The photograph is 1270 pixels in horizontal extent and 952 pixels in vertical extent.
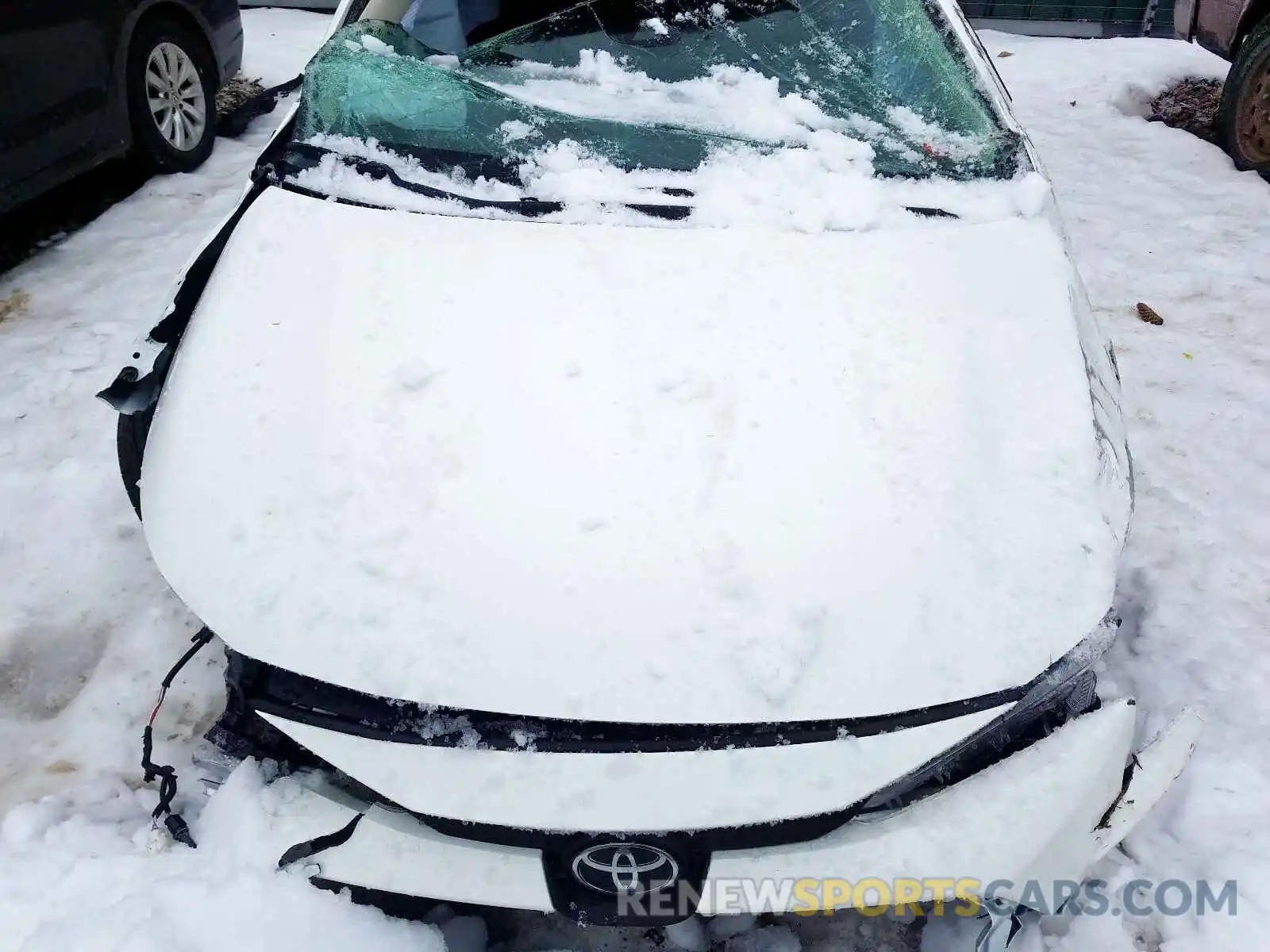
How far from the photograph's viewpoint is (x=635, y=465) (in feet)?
4.74

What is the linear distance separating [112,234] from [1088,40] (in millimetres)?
6890

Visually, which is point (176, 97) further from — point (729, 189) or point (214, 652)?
point (729, 189)

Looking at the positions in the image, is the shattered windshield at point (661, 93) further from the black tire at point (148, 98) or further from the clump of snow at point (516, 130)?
the black tire at point (148, 98)

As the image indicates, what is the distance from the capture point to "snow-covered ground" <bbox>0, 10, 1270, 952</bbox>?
4.86ft

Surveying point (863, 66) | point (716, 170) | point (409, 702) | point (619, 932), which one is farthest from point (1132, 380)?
point (409, 702)

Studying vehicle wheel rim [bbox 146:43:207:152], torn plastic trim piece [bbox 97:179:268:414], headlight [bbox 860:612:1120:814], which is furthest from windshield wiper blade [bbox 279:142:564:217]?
vehicle wheel rim [bbox 146:43:207:152]

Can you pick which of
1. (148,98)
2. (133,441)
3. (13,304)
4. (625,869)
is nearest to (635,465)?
(625,869)

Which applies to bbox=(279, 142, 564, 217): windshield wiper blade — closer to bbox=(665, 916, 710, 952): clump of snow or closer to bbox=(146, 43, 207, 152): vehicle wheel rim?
bbox=(665, 916, 710, 952): clump of snow

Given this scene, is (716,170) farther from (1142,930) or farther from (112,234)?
(112,234)

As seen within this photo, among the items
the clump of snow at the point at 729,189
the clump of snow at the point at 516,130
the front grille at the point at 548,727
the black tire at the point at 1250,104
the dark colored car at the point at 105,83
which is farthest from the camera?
the black tire at the point at 1250,104

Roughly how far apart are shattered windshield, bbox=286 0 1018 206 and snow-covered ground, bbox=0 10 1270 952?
733 millimetres

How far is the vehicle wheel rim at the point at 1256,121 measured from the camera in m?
4.25

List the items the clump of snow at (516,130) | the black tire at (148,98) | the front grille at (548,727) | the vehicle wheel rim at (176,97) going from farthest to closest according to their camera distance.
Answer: the vehicle wheel rim at (176,97) < the black tire at (148,98) < the clump of snow at (516,130) < the front grille at (548,727)

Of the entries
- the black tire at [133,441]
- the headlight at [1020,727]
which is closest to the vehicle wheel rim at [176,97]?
the black tire at [133,441]
